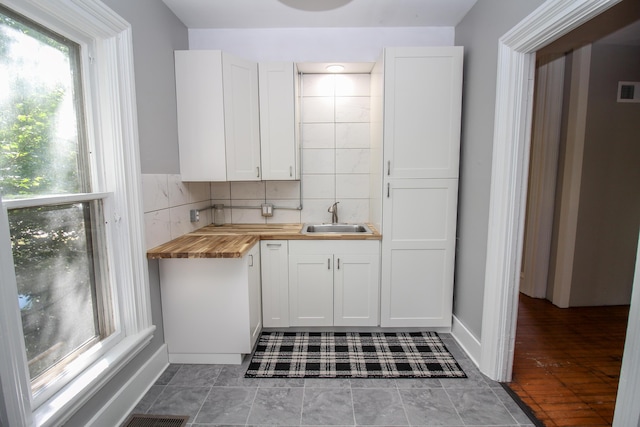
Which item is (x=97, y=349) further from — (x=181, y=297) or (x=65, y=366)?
(x=181, y=297)

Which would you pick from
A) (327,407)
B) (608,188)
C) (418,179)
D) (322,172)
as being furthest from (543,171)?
(327,407)

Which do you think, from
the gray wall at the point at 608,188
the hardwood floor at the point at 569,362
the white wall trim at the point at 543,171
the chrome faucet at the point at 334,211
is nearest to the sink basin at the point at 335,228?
the chrome faucet at the point at 334,211

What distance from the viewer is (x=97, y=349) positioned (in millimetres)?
1428

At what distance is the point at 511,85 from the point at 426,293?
152cm

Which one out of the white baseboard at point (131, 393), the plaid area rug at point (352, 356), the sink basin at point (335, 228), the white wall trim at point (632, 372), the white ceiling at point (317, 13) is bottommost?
the plaid area rug at point (352, 356)

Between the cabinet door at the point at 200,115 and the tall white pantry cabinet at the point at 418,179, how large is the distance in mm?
1223

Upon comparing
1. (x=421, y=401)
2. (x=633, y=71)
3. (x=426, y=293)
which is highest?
(x=633, y=71)

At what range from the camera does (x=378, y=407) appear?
1.57m

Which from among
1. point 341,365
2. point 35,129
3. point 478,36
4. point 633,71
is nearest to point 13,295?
point 35,129

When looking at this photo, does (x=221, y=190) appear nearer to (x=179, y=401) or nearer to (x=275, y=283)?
(x=275, y=283)

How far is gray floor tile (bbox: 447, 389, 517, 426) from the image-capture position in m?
1.48

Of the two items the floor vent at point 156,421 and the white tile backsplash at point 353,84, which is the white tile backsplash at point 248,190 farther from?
the floor vent at point 156,421

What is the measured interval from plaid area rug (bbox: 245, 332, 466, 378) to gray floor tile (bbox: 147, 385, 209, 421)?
31 cm

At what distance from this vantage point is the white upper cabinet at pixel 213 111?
2.08 metres
